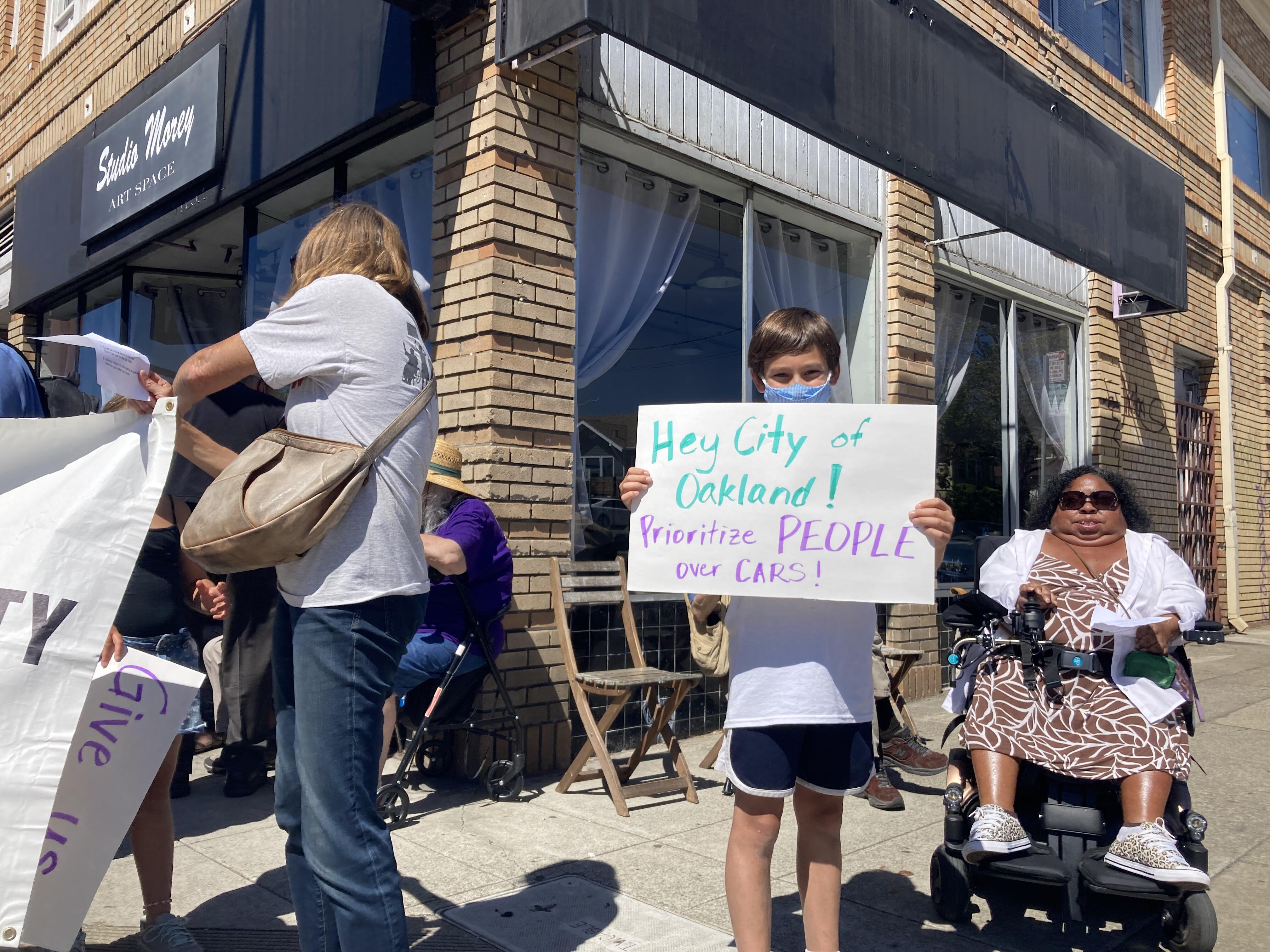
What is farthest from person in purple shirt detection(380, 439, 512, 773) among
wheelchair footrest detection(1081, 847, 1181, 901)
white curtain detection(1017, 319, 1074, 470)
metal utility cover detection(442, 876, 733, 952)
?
white curtain detection(1017, 319, 1074, 470)

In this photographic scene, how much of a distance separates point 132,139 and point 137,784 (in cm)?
644

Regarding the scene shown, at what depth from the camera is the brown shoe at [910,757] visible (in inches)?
185

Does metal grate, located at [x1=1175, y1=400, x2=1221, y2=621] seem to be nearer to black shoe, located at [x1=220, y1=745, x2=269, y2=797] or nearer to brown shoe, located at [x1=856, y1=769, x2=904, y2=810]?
brown shoe, located at [x1=856, y1=769, x2=904, y2=810]

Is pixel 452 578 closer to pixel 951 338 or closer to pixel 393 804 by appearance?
pixel 393 804

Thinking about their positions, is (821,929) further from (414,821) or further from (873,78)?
(873,78)

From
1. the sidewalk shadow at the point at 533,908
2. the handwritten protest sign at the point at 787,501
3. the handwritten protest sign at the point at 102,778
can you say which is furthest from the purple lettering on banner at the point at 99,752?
the handwritten protest sign at the point at 787,501

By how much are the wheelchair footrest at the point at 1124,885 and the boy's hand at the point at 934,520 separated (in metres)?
1.11

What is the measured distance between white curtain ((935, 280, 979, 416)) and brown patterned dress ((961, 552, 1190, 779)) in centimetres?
446

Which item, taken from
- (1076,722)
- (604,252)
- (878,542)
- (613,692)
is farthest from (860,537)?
(604,252)

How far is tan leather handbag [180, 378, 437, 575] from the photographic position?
78.2 inches

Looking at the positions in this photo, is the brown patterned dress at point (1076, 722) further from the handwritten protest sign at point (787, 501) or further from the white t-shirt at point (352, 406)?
the white t-shirt at point (352, 406)

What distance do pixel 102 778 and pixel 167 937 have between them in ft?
1.98

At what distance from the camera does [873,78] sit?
5.61 meters

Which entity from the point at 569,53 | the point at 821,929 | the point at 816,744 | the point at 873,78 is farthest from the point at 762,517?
the point at 873,78
